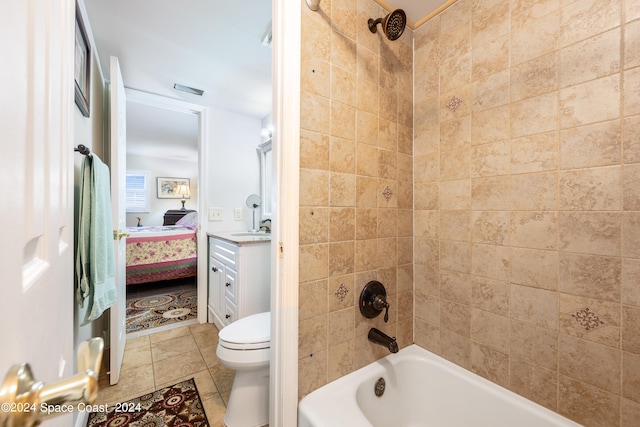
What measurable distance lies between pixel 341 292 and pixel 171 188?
6567 millimetres

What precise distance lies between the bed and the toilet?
241 centimetres

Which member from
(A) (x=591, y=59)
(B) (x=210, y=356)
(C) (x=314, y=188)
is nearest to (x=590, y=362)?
(A) (x=591, y=59)

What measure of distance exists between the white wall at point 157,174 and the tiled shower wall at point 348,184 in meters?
6.24

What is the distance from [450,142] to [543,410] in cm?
119

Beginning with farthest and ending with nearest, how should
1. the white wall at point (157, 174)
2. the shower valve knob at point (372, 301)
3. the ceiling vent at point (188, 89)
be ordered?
the white wall at point (157, 174) → the ceiling vent at point (188, 89) → the shower valve knob at point (372, 301)

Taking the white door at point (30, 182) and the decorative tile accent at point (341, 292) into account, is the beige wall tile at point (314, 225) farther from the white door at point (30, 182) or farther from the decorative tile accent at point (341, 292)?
the white door at point (30, 182)

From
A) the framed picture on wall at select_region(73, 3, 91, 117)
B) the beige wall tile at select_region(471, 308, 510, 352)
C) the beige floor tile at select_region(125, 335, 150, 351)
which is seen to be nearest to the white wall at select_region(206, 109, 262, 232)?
the beige floor tile at select_region(125, 335, 150, 351)

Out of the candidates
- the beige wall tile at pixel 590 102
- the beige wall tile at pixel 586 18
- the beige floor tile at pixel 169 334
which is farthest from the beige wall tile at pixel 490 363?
the beige floor tile at pixel 169 334

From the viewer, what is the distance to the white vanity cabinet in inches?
76.8

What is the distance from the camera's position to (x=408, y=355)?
1310mm

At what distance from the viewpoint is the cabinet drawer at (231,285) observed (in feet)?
6.53

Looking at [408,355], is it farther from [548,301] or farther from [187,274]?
[187,274]

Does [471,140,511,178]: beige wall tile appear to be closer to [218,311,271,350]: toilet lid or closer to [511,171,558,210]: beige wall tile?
[511,171,558,210]: beige wall tile

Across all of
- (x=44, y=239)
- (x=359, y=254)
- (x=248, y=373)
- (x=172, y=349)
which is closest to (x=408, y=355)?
(x=359, y=254)
